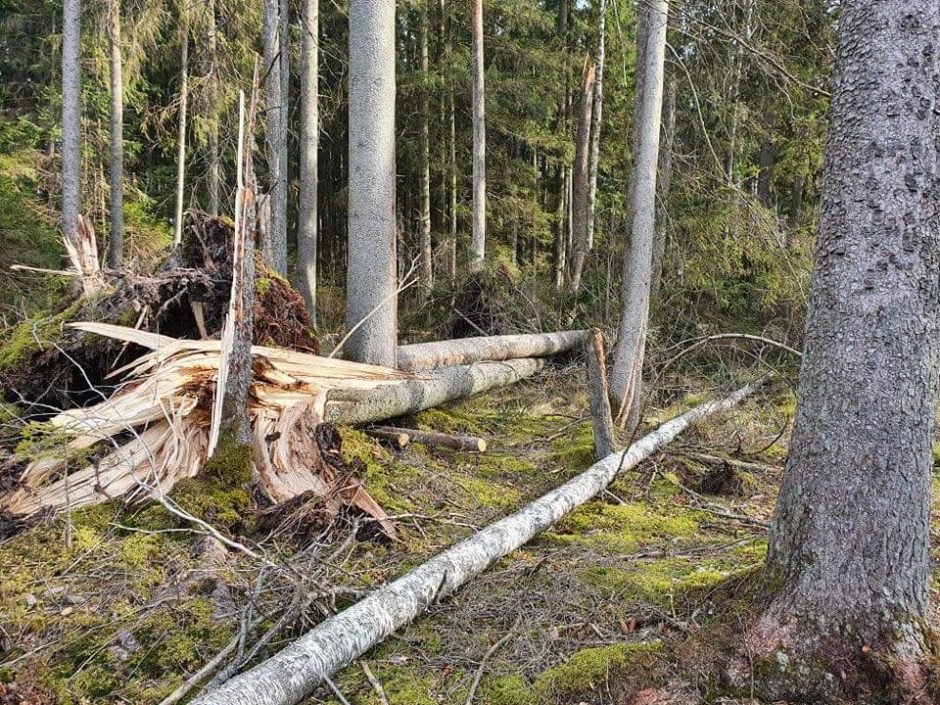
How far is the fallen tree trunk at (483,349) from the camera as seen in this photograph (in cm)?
770

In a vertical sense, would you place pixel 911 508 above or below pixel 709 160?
below

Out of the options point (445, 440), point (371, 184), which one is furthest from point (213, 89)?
point (445, 440)

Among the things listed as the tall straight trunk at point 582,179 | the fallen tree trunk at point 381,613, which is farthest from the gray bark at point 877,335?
the tall straight trunk at point 582,179

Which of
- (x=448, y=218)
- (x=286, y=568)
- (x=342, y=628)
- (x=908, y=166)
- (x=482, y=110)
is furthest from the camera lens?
(x=448, y=218)

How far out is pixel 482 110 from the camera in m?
14.2

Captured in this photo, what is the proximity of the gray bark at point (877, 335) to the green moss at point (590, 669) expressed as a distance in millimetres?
600

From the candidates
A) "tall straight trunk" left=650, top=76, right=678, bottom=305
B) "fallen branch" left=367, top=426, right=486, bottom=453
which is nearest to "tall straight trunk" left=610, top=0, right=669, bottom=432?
"tall straight trunk" left=650, top=76, right=678, bottom=305

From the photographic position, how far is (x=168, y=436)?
453 centimetres

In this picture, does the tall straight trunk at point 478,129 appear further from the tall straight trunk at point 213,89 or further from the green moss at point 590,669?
the green moss at point 590,669

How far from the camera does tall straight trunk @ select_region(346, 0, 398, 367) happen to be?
6453 mm

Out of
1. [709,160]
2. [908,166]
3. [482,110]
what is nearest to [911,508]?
[908,166]

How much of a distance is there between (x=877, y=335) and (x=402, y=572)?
2678 millimetres

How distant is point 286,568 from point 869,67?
3160 millimetres

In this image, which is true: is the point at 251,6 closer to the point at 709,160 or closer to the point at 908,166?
the point at 709,160
